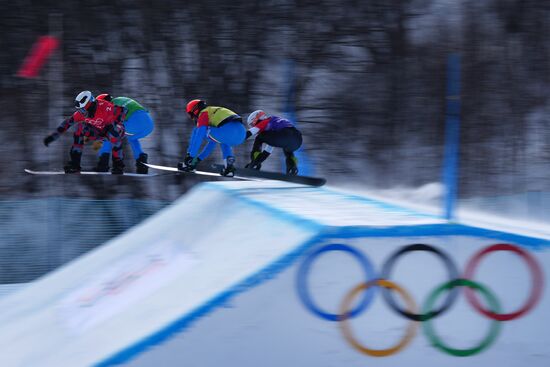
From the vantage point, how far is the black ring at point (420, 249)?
12.8 ft

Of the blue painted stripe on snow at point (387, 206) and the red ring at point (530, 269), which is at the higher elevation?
the blue painted stripe on snow at point (387, 206)

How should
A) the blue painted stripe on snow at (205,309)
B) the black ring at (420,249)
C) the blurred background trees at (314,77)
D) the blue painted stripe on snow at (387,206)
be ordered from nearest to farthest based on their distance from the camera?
1. the blue painted stripe on snow at (205,309)
2. the black ring at (420,249)
3. the blue painted stripe on snow at (387,206)
4. the blurred background trees at (314,77)

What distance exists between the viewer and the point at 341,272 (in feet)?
12.8

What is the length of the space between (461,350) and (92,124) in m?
4.21

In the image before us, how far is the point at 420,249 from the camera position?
13.0 feet

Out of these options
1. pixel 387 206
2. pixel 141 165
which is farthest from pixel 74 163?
pixel 387 206

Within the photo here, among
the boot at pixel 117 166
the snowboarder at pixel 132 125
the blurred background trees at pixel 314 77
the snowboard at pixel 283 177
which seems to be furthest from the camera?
the blurred background trees at pixel 314 77

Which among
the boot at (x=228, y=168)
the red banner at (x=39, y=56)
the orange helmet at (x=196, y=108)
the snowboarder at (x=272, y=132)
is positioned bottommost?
the boot at (x=228, y=168)

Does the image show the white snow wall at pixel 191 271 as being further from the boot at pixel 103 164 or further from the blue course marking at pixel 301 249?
the boot at pixel 103 164

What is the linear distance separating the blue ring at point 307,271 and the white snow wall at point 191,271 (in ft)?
0.12

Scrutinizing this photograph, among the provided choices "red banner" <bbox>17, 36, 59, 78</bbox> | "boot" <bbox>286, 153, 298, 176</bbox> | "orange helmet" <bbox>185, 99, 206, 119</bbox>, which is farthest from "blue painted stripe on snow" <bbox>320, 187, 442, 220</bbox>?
"red banner" <bbox>17, 36, 59, 78</bbox>

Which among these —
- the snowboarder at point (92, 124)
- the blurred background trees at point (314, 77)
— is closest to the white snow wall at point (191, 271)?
the snowboarder at point (92, 124)

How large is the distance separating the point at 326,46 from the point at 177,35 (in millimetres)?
1788

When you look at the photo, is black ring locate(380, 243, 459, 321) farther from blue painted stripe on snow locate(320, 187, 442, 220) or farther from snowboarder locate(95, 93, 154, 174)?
snowboarder locate(95, 93, 154, 174)
